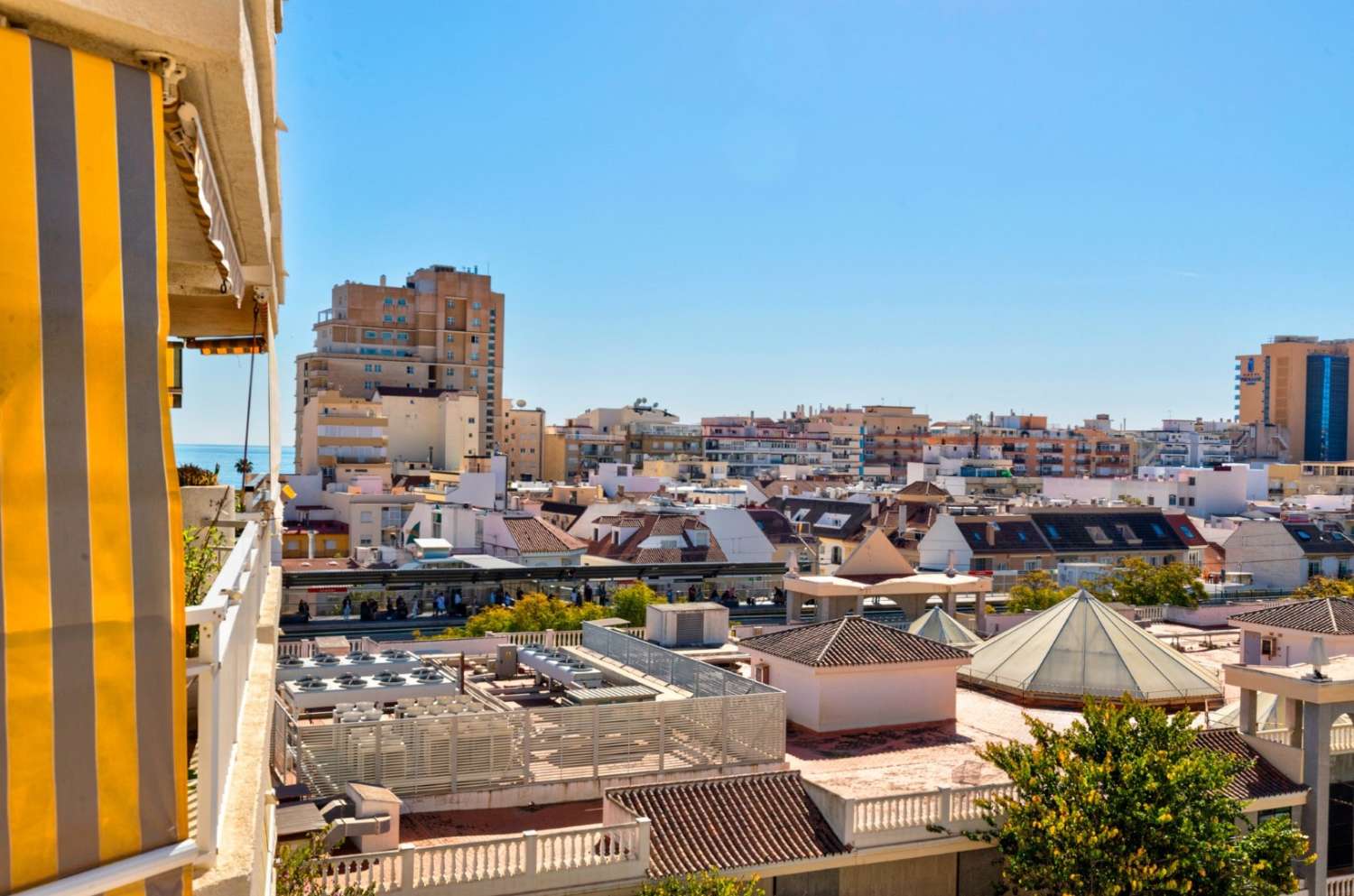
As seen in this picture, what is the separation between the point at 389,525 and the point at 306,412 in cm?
2809

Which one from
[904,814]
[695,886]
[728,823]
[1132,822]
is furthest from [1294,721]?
[695,886]

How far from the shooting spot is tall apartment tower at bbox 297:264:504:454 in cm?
11806

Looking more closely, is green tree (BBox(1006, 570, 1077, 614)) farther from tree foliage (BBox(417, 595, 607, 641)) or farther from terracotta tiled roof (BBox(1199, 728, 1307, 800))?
terracotta tiled roof (BBox(1199, 728, 1307, 800))

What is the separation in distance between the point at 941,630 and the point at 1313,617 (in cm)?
924

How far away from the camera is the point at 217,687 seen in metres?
3.13

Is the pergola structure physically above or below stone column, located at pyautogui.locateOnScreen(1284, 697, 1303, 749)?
below

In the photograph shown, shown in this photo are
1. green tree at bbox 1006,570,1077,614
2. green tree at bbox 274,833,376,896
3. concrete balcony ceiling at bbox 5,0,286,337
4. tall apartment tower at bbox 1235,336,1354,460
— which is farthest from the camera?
tall apartment tower at bbox 1235,336,1354,460

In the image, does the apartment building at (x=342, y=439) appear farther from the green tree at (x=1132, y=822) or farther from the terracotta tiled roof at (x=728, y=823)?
the green tree at (x=1132, y=822)

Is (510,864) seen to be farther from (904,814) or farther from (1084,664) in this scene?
(1084,664)

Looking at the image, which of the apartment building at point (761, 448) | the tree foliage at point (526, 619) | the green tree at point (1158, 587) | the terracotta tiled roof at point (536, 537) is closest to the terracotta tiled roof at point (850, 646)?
the tree foliage at point (526, 619)

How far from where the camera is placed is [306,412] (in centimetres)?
9181

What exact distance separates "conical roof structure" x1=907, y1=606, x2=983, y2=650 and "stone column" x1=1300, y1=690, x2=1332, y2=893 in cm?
1303

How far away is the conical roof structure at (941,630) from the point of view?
33031 mm

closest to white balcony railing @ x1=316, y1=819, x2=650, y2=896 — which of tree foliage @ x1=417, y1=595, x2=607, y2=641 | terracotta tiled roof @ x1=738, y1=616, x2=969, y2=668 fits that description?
terracotta tiled roof @ x1=738, y1=616, x2=969, y2=668
